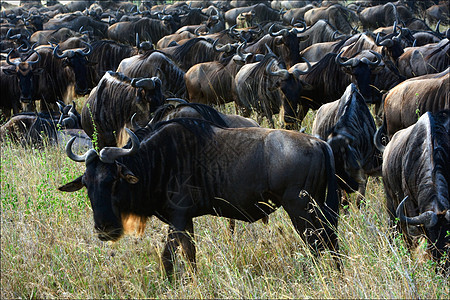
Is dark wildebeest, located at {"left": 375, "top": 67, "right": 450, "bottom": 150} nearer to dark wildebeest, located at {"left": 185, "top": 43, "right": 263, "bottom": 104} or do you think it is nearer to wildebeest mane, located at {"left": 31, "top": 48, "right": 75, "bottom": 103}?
dark wildebeest, located at {"left": 185, "top": 43, "right": 263, "bottom": 104}

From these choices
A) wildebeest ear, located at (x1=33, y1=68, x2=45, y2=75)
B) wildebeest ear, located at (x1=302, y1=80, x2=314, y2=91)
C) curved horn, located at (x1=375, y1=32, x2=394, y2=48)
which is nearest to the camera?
wildebeest ear, located at (x1=302, y1=80, x2=314, y2=91)

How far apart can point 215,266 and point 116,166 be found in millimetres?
902

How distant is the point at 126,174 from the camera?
375 cm

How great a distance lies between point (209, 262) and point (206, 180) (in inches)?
21.8

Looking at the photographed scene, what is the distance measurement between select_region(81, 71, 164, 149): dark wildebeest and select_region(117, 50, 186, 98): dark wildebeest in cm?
186

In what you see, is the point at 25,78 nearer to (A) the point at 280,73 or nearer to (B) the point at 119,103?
(B) the point at 119,103

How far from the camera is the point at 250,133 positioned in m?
4.12

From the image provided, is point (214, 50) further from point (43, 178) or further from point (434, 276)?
point (434, 276)

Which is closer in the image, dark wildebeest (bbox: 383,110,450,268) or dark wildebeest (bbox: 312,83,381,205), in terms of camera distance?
dark wildebeest (bbox: 383,110,450,268)

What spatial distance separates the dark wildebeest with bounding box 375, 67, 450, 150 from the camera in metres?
6.08

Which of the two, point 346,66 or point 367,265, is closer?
point 367,265

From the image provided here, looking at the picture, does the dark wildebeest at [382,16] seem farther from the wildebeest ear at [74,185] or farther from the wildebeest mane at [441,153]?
the wildebeest ear at [74,185]

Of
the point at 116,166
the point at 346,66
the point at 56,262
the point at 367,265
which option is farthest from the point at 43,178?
the point at 346,66

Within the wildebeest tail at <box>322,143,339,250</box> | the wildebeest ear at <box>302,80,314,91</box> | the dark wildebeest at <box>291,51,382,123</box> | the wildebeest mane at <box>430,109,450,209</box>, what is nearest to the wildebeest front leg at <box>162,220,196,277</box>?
the wildebeest tail at <box>322,143,339,250</box>
